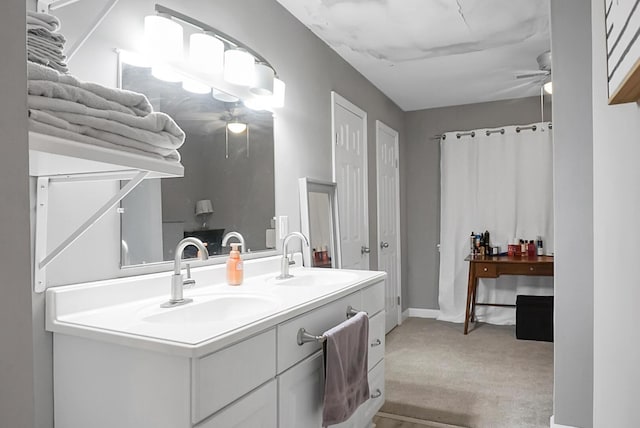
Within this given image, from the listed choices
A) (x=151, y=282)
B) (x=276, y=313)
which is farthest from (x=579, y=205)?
(x=151, y=282)

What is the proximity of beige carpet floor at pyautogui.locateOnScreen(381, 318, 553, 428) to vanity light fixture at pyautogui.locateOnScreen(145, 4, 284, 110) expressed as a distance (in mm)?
1948

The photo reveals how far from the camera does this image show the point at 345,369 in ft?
5.08

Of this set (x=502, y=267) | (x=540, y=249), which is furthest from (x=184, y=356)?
(x=540, y=249)

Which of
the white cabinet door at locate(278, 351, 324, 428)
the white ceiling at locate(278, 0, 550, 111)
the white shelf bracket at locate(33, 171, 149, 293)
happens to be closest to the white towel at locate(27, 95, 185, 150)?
the white shelf bracket at locate(33, 171, 149, 293)

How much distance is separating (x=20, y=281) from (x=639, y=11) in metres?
0.90

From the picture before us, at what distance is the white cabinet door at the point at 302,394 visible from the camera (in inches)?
51.9

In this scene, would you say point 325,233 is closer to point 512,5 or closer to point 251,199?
point 251,199

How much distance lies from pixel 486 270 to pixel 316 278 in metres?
2.38

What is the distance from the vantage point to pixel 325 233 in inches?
110

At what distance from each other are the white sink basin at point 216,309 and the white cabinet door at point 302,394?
0.76 feet

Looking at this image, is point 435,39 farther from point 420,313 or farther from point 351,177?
point 420,313

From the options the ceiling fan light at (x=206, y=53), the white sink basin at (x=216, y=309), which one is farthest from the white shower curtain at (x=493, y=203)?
the white sink basin at (x=216, y=309)

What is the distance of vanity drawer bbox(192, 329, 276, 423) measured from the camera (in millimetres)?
969

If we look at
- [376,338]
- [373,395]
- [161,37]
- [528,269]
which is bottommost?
[373,395]
